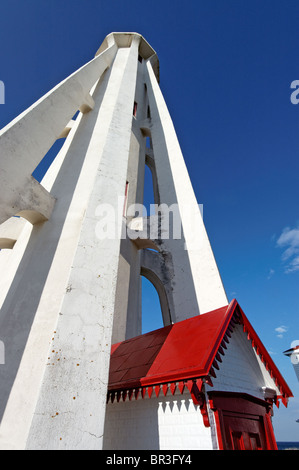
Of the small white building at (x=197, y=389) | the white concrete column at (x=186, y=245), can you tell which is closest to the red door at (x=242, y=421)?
the small white building at (x=197, y=389)

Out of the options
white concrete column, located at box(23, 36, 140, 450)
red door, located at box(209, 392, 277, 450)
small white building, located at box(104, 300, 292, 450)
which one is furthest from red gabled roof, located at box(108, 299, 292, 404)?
white concrete column, located at box(23, 36, 140, 450)

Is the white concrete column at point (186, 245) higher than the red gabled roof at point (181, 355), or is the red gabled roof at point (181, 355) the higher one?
the white concrete column at point (186, 245)

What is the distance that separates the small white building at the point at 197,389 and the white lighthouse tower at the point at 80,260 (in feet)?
0.29

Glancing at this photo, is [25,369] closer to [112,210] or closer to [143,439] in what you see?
[143,439]

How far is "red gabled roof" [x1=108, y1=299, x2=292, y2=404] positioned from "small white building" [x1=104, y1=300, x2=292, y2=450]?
0.04 feet

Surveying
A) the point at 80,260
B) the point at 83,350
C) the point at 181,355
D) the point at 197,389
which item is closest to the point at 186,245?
the point at 181,355

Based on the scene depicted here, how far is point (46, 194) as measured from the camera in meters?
5.98

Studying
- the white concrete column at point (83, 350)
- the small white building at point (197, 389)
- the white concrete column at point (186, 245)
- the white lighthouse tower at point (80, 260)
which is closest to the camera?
the white concrete column at point (83, 350)

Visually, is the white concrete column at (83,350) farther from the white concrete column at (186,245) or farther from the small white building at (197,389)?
the white concrete column at (186,245)

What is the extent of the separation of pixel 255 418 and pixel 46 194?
5.92m

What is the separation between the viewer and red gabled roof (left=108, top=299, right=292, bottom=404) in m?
3.82

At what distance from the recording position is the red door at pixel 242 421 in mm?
3816

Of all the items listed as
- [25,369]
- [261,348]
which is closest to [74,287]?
[25,369]

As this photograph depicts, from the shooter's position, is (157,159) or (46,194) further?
(157,159)
